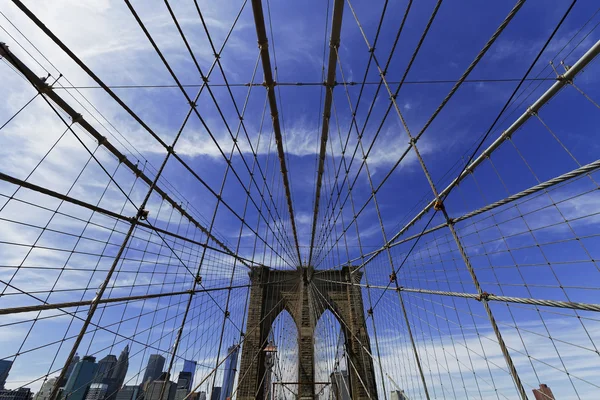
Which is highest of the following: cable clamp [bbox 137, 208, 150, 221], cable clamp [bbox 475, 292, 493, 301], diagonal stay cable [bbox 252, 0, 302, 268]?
diagonal stay cable [bbox 252, 0, 302, 268]

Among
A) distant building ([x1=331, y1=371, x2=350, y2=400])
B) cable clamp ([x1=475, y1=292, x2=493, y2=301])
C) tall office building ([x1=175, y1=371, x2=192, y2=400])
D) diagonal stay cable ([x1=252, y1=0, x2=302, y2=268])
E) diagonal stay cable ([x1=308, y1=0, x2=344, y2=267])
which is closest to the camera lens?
cable clamp ([x1=475, y1=292, x2=493, y2=301])

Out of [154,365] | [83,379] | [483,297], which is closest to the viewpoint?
[483,297]

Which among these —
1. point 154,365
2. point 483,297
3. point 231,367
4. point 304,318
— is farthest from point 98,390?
point 154,365

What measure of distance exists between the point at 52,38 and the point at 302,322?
20206mm

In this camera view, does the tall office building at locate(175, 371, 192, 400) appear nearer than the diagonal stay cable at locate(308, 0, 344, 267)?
No

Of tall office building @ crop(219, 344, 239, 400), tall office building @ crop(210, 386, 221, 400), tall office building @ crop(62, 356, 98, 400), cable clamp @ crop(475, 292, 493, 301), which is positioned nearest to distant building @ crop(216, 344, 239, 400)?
tall office building @ crop(219, 344, 239, 400)

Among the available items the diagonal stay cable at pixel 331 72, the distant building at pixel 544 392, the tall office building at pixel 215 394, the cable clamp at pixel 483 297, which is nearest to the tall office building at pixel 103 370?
the tall office building at pixel 215 394

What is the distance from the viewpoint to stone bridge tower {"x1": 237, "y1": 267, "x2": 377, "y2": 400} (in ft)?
53.5

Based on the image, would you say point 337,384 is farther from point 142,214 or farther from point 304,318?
point 142,214

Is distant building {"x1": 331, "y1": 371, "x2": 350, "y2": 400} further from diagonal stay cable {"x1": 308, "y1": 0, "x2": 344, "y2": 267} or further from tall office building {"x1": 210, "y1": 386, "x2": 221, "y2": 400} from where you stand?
diagonal stay cable {"x1": 308, "y1": 0, "x2": 344, "y2": 267}

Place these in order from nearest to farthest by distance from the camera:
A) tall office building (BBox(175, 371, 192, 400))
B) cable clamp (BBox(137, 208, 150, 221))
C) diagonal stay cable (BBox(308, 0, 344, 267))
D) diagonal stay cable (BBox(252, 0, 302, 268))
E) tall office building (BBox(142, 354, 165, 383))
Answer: cable clamp (BBox(137, 208, 150, 221)) → diagonal stay cable (BBox(252, 0, 302, 268)) → diagonal stay cable (BBox(308, 0, 344, 267)) → tall office building (BBox(142, 354, 165, 383)) → tall office building (BBox(175, 371, 192, 400))

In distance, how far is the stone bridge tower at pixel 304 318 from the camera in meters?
16.3

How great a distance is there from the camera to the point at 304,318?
1967 centimetres

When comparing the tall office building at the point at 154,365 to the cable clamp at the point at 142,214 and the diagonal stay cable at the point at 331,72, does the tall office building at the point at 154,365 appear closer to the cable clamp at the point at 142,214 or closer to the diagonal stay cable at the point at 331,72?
the cable clamp at the point at 142,214
